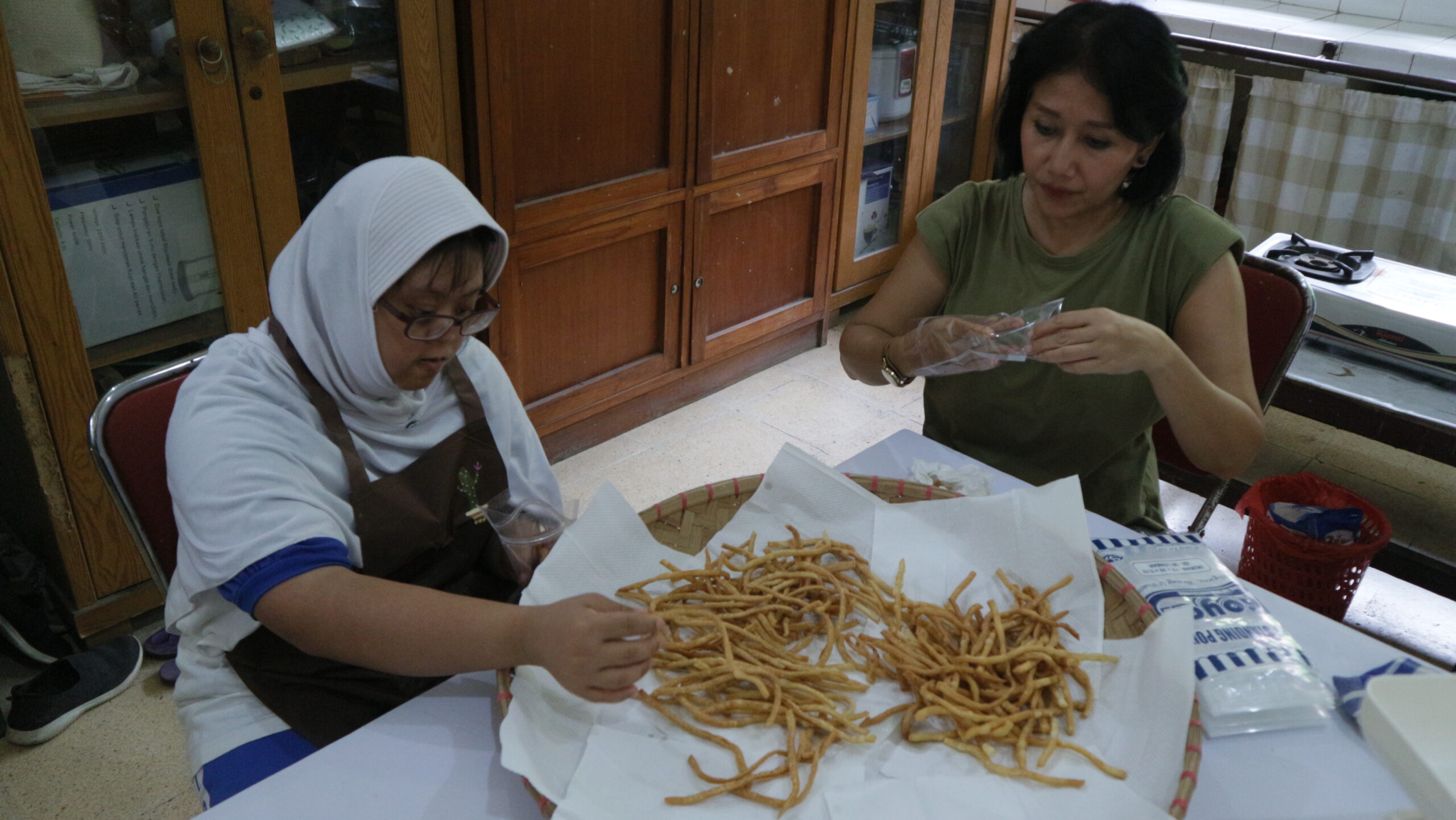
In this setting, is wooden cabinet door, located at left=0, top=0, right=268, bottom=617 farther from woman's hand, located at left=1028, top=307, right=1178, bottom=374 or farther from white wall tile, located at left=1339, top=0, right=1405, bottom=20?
white wall tile, located at left=1339, top=0, right=1405, bottom=20

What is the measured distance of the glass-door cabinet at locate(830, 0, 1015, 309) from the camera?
3.25 meters

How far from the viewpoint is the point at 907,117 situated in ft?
11.3

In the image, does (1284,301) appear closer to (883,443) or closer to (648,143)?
(883,443)

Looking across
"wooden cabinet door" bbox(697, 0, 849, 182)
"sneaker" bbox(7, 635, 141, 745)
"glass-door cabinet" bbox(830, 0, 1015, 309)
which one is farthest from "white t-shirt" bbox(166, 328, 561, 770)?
"glass-door cabinet" bbox(830, 0, 1015, 309)

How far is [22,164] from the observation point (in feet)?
5.66

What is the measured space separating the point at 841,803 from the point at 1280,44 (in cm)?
351

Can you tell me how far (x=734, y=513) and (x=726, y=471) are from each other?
1575mm

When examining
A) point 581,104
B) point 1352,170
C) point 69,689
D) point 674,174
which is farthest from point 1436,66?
point 69,689

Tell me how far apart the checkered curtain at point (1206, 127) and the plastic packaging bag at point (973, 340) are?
2485 millimetres

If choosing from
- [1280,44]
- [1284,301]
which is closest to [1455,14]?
[1280,44]

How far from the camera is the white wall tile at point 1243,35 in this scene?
353 centimetres

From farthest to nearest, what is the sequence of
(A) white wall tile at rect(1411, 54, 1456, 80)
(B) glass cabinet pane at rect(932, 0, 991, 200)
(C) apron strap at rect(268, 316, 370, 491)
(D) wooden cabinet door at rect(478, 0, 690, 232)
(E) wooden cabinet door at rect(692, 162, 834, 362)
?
(B) glass cabinet pane at rect(932, 0, 991, 200) < (A) white wall tile at rect(1411, 54, 1456, 80) < (E) wooden cabinet door at rect(692, 162, 834, 362) < (D) wooden cabinet door at rect(478, 0, 690, 232) < (C) apron strap at rect(268, 316, 370, 491)

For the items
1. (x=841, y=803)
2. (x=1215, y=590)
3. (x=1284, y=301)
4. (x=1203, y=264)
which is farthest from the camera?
(x=1284, y=301)

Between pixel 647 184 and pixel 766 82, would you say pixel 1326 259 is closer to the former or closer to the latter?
pixel 766 82
